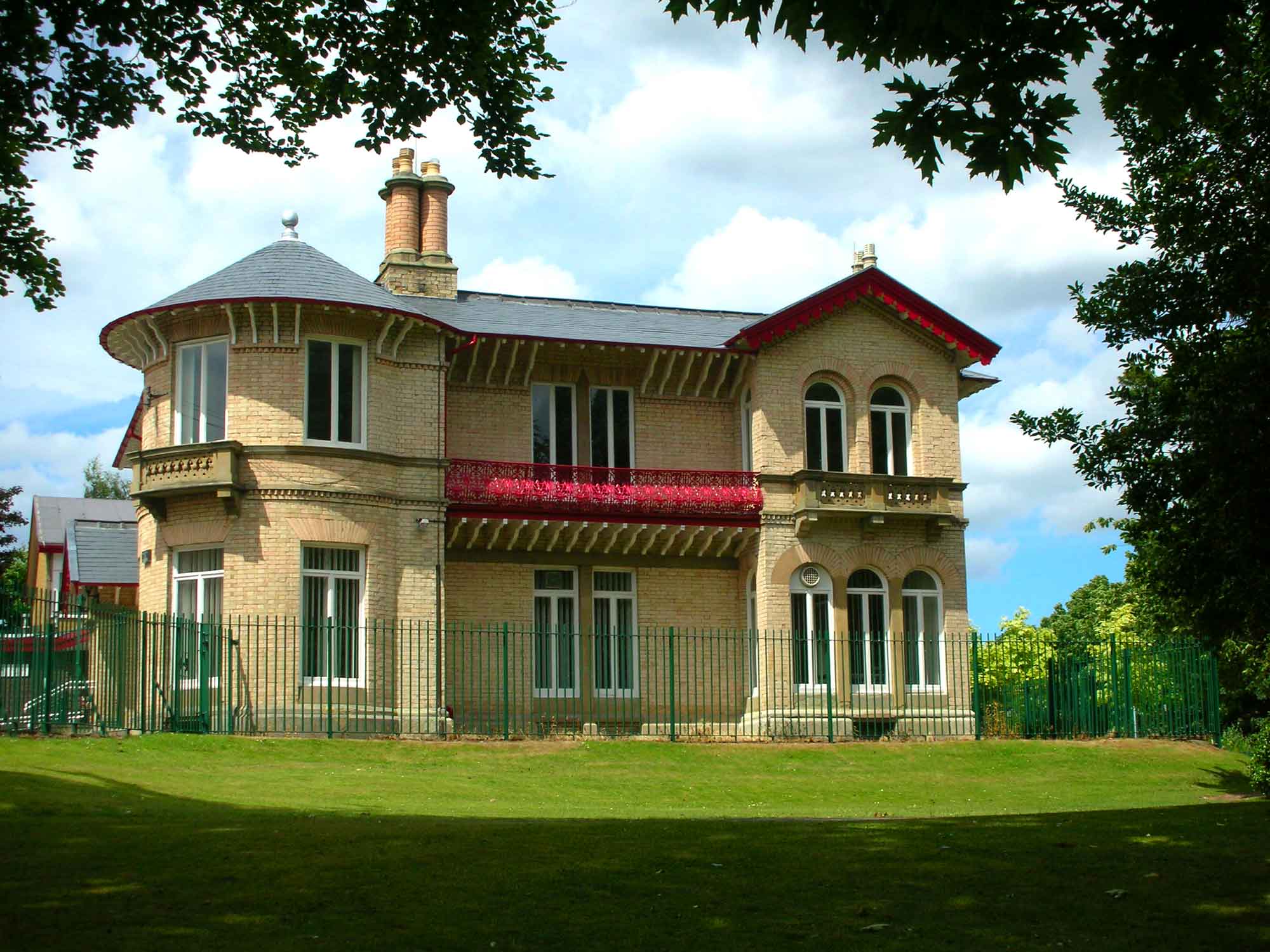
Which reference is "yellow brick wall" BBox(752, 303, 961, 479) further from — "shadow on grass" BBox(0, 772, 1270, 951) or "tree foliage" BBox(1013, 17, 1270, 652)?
"shadow on grass" BBox(0, 772, 1270, 951)

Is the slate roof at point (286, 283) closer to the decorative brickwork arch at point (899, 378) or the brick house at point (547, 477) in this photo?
the brick house at point (547, 477)

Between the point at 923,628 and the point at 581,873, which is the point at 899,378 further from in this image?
the point at 581,873

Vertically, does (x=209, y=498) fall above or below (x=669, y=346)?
below

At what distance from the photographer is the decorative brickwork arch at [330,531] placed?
2630cm

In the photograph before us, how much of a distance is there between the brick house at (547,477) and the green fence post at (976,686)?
113 cm

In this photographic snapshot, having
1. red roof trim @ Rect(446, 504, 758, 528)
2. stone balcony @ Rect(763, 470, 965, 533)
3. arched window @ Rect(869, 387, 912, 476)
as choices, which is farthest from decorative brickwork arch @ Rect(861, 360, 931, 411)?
red roof trim @ Rect(446, 504, 758, 528)

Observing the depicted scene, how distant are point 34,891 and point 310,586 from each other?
16806mm

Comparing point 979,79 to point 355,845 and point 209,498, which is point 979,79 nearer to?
point 355,845

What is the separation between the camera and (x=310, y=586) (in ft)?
87.5

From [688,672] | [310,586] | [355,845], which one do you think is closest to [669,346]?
[688,672]

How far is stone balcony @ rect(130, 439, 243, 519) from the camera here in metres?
26.0

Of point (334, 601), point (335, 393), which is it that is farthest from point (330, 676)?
point (335, 393)

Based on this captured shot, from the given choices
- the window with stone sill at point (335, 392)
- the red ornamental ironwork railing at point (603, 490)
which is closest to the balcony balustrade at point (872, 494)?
the red ornamental ironwork railing at point (603, 490)

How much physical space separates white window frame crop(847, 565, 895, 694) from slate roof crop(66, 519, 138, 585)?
17.4 meters
